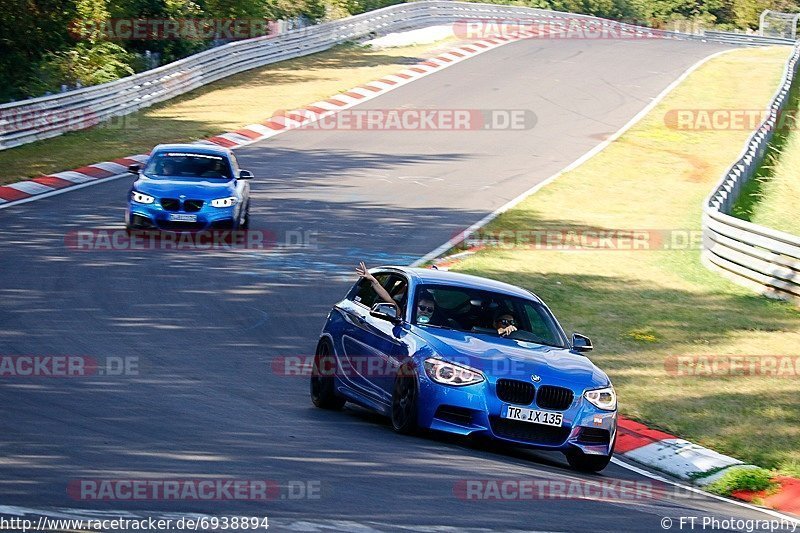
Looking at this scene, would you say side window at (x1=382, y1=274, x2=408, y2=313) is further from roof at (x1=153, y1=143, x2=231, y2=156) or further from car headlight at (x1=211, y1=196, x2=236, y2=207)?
roof at (x1=153, y1=143, x2=231, y2=156)

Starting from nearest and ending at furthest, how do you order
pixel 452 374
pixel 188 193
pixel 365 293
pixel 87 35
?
pixel 452 374, pixel 365 293, pixel 188 193, pixel 87 35

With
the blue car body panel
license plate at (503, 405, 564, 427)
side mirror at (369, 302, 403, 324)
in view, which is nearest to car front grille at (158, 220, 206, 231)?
the blue car body panel

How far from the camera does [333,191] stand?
2783 centimetres

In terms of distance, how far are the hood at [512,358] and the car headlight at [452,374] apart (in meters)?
0.06

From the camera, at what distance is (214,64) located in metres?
42.6

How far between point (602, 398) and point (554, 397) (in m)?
0.47

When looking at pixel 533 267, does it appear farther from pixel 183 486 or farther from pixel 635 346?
pixel 183 486

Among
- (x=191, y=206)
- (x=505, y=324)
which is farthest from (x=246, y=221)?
(x=505, y=324)

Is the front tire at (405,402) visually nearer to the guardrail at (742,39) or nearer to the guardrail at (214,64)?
the guardrail at (214,64)

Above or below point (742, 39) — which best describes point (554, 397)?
above

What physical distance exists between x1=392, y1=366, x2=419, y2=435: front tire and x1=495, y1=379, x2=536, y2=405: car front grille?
71cm

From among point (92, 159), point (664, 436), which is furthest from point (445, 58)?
point (664, 436)

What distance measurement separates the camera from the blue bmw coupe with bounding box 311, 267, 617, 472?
34.2 feet

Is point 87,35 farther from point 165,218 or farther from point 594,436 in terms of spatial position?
point 594,436
